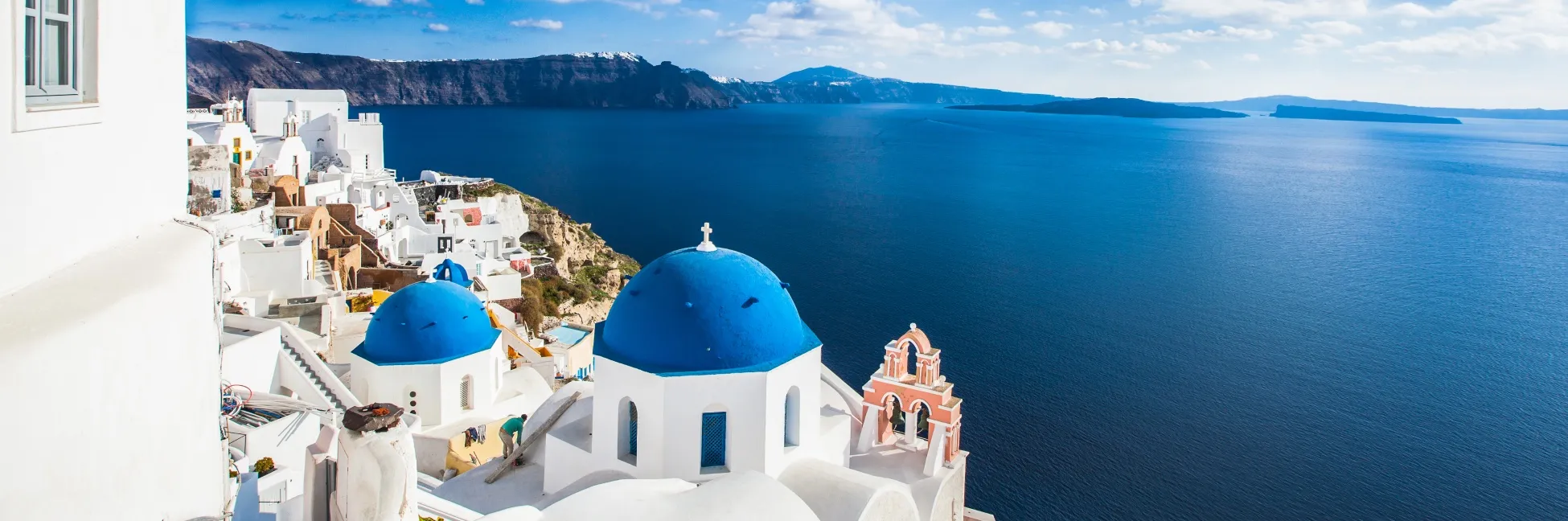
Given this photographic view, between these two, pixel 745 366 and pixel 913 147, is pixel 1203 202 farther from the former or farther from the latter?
pixel 745 366

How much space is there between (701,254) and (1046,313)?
30.6m

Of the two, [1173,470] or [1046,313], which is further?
[1046,313]

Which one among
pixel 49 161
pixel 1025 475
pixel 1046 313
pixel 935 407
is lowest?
pixel 1025 475

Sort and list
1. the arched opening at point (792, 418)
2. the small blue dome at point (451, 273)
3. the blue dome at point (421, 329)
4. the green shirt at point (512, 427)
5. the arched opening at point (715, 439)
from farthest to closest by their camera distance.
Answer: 1. the small blue dome at point (451, 273)
2. the blue dome at point (421, 329)
3. the green shirt at point (512, 427)
4. the arched opening at point (792, 418)
5. the arched opening at point (715, 439)

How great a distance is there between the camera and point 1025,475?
2642 centimetres

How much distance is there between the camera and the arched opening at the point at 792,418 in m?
11.5

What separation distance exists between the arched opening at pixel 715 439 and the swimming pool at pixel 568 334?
16164mm

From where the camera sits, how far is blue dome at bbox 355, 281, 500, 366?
16.1m

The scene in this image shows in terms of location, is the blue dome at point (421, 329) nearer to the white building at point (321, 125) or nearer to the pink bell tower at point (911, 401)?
the pink bell tower at point (911, 401)

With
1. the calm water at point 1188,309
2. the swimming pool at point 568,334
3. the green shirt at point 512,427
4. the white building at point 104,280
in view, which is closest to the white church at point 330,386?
the white building at point 104,280

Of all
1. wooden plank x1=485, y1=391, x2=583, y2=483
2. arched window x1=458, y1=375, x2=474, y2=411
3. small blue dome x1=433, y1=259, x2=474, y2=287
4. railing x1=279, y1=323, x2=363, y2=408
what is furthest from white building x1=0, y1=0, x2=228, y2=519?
small blue dome x1=433, y1=259, x2=474, y2=287

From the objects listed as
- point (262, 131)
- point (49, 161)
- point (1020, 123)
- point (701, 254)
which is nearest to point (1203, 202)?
point (262, 131)

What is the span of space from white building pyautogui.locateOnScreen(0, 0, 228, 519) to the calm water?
22.9 meters

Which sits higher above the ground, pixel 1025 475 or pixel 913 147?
pixel 913 147
